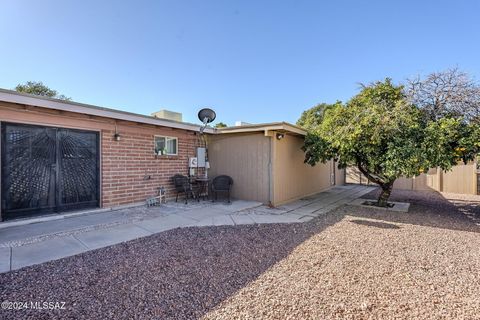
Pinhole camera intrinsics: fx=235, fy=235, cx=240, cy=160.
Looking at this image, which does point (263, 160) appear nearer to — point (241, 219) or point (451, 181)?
point (241, 219)

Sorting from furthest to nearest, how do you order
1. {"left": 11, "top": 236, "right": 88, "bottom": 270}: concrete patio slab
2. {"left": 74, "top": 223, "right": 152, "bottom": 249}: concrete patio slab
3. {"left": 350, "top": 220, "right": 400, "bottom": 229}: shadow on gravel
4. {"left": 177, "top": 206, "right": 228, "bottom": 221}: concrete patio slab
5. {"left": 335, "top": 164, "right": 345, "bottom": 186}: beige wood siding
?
{"left": 335, "top": 164, "right": 345, "bottom": 186}: beige wood siding < {"left": 177, "top": 206, "right": 228, "bottom": 221}: concrete patio slab < {"left": 350, "top": 220, "right": 400, "bottom": 229}: shadow on gravel < {"left": 74, "top": 223, "right": 152, "bottom": 249}: concrete patio slab < {"left": 11, "top": 236, "right": 88, "bottom": 270}: concrete patio slab

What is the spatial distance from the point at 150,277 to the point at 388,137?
6.52 meters

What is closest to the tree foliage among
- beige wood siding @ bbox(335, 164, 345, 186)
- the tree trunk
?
the tree trunk

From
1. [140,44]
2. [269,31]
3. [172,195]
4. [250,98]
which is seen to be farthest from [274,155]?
[250,98]

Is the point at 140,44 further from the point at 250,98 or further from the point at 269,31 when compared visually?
the point at 250,98

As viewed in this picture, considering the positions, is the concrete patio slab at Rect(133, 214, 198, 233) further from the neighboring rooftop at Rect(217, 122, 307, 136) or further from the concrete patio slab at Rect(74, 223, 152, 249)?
the neighboring rooftop at Rect(217, 122, 307, 136)

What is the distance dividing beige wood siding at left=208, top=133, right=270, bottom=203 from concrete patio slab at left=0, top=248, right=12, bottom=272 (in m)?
6.05

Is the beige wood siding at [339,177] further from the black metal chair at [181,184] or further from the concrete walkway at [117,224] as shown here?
the black metal chair at [181,184]

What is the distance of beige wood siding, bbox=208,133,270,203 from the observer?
786 cm

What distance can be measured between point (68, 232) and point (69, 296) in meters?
2.54

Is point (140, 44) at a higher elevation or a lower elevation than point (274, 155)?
higher

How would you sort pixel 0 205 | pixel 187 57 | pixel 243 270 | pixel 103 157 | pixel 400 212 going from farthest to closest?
pixel 187 57 → pixel 400 212 → pixel 103 157 → pixel 0 205 → pixel 243 270

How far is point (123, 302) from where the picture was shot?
93.4 inches

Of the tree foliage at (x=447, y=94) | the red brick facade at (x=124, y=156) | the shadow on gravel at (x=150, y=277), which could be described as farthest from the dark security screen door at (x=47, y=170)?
the tree foliage at (x=447, y=94)
